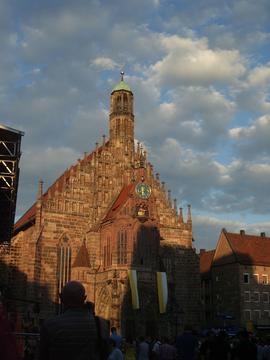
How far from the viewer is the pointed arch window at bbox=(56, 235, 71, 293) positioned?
42781mm

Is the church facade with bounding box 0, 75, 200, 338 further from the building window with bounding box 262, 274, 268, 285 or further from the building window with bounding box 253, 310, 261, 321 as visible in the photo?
the building window with bounding box 262, 274, 268, 285

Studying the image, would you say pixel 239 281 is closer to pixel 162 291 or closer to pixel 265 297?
pixel 265 297

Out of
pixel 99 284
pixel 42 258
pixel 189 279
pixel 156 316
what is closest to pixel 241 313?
pixel 189 279

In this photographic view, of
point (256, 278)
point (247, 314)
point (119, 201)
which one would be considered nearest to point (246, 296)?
point (247, 314)

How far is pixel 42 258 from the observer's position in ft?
138

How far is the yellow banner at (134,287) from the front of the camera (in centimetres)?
3969

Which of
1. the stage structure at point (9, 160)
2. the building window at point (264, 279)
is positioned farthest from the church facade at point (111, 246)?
the building window at point (264, 279)

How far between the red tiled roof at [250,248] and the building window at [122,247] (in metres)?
21.5

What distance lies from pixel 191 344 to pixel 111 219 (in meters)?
29.6

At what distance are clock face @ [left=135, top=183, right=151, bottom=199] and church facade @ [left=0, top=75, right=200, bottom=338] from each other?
0.08 meters

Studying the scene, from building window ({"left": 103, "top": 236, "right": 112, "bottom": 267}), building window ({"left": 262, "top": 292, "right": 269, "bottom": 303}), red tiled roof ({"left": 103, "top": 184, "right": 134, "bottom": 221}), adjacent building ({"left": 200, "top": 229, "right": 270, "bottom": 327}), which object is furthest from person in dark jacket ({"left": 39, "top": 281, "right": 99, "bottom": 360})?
building window ({"left": 262, "top": 292, "right": 269, "bottom": 303})

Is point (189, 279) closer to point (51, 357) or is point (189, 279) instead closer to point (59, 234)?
point (59, 234)

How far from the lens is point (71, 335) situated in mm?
4816

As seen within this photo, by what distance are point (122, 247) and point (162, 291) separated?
15.8ft
